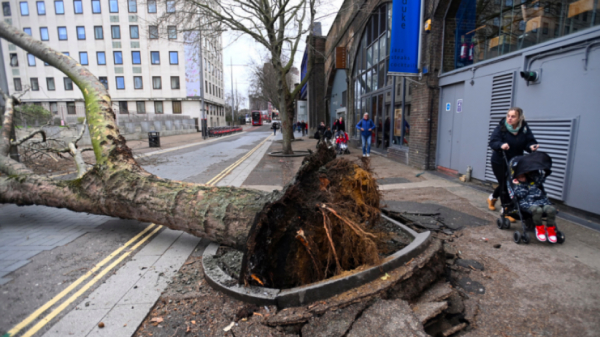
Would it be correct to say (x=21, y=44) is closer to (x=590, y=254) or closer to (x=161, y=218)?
(x=161, y=218)

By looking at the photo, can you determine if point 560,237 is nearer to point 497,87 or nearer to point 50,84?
point 497,87

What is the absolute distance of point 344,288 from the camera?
2.60 meters

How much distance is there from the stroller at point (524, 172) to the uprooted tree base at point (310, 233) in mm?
2431

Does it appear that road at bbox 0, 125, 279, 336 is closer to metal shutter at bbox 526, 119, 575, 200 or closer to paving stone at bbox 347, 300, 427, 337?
paving stone at bbox 347, 300, 427, 337

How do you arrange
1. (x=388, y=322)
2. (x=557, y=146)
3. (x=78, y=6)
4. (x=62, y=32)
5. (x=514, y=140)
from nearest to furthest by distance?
(x=388, y=322), (x=514, y=140), (x=557, y=146), (x=78, y=6), (x=62, y=32)

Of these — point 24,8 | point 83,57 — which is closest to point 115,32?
point 83,57

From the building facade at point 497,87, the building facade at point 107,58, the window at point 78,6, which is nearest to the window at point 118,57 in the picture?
the building facade at point 107,58

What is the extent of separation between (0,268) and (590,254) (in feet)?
22.5

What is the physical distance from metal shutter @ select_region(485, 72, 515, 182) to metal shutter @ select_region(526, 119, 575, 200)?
3.37 feet

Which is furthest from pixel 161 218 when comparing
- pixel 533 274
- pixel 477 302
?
pixel 533 274

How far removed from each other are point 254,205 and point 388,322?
6.02 feet

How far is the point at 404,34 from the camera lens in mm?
9195

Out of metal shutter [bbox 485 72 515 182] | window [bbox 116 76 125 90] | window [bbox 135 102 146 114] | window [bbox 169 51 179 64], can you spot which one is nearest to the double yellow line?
metal shutter [bbox 485 72 515 182]

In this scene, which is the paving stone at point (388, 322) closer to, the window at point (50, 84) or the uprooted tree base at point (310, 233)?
the uprooted tree base at point (310, 233)
